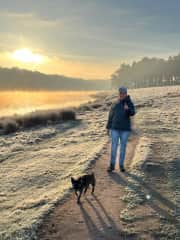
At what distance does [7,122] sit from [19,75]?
6023 inches

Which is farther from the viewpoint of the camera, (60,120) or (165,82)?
(165,82)

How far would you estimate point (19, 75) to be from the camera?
173m

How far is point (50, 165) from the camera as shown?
1230 cm

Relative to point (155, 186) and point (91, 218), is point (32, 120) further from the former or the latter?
point (91, 218)

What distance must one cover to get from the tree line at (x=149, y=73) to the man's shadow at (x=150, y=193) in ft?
A: 331

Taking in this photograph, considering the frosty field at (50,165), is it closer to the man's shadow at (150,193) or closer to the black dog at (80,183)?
the man's shadow at (150,193)

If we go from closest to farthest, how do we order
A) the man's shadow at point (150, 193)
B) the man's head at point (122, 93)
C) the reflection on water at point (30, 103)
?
the man's shadow at point (150, 193) → the man's head at point (122, 93) → the reflection on water at point (30, 103)

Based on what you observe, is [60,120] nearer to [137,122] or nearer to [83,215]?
[137,122]

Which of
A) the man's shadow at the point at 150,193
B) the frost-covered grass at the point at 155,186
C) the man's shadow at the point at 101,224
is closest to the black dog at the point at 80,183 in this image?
the man's shadow at the point at 101,224

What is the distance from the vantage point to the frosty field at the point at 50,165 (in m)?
7.73

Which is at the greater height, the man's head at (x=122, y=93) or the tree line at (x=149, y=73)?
the tree line at (x=149, y=73)

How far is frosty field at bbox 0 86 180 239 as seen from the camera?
7734 millimetres

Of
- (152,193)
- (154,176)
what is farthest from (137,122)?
(152,193)

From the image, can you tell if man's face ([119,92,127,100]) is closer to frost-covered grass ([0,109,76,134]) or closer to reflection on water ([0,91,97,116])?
frost-covered grass ([0,109,76,134])
